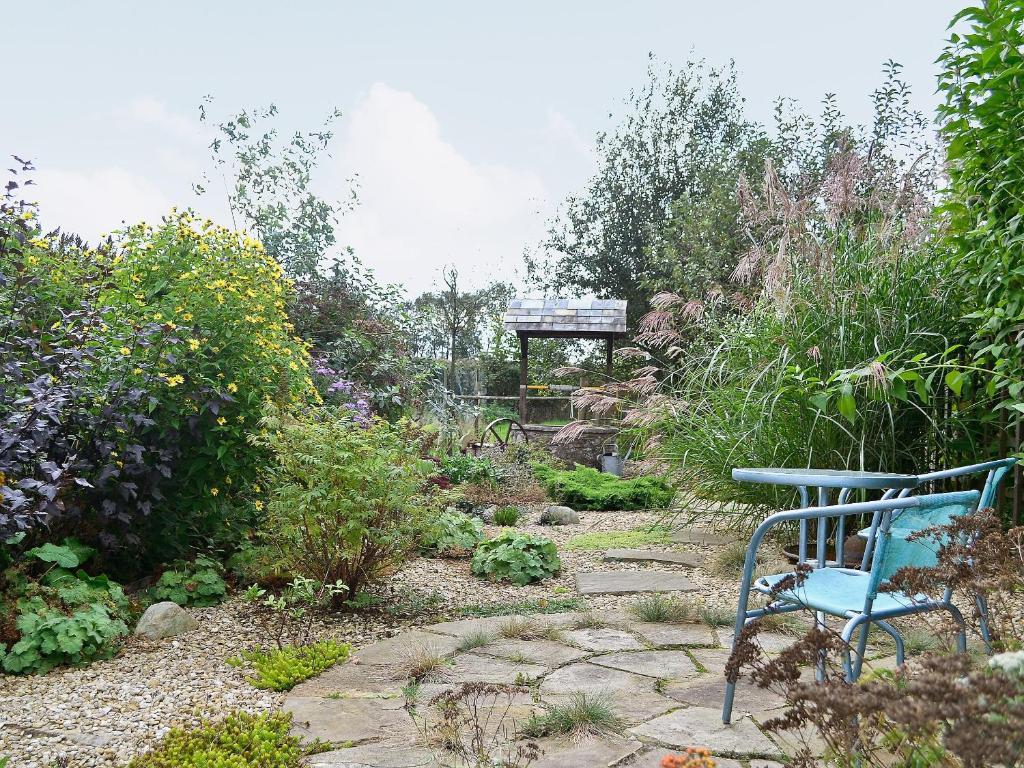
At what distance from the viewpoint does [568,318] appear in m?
12.8

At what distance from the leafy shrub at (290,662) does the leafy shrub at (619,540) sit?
2.57 m

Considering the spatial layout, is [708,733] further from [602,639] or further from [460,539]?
[460,539]

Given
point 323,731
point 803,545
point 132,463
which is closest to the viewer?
point 323,731

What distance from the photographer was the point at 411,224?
18047mm

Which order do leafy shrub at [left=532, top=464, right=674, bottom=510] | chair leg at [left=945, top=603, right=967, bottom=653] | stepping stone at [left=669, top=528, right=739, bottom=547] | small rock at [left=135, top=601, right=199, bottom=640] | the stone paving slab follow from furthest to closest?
leafy shrub at [left=532, top=464, right=674, bottom=510]
stepping stone at [left=669, top=528, right=739, bottom=547]
small rock at [left=135, top=601, right=199, bottom=640]
the stone paving slab
chair leg at [left=945, top=603, right=967, bottom=653]

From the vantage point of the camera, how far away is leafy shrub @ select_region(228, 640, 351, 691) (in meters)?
2.79

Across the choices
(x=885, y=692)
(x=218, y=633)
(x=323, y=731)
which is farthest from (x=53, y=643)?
(x=885, y=692)

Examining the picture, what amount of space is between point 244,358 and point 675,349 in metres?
2.81

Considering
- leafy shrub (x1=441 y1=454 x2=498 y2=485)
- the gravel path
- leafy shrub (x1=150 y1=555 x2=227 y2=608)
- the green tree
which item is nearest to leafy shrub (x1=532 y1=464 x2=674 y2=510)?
leafy shrub (x1=441 y1=454 x2=498 y2=485)

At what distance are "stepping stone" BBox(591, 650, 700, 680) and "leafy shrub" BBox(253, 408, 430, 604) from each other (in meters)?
1.22

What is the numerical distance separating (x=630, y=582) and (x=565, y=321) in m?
8.69

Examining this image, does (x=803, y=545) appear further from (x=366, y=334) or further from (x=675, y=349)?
(x=366, y=334)

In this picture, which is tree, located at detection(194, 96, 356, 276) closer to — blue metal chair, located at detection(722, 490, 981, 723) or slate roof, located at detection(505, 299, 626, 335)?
slate roof, located at detection(505, 299, 626, 335)

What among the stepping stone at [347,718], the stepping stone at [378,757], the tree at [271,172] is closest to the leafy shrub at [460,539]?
the stepping stone at [347,718]
